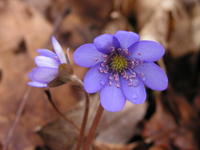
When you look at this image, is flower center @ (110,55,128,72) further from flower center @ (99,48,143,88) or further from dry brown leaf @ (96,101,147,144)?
dry brown leaf @ (96,101,147,144)

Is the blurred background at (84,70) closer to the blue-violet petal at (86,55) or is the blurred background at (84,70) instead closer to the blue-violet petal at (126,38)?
the blue-violet petal at (86,55)

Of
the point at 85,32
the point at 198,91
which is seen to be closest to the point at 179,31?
the point at 198,91

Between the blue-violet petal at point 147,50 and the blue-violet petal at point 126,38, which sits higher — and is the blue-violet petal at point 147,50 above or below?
below

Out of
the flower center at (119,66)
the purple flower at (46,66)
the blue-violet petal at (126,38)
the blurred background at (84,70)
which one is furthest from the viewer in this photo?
the blurred background at (84,70)

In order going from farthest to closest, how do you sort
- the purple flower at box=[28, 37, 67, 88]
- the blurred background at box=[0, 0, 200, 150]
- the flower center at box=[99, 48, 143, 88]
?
the blurred background at box=[0, 0, 200, 150], the flower center at box=[99, 48, 143, 88], the purple flower at box=[28, 37, 67, 88]

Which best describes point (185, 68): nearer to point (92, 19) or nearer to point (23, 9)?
point (92, 19)

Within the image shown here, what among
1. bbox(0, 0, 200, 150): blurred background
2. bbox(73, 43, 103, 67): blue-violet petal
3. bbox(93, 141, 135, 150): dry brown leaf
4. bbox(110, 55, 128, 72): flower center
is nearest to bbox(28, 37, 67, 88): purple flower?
bbox(73, 43, 103, 67): blue-violet petal

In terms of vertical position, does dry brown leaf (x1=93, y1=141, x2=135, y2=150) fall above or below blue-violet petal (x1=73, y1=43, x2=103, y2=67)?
below

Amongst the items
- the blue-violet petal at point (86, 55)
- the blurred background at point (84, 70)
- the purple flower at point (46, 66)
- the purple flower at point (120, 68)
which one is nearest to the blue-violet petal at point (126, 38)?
the purple flower at point (120, 68)
